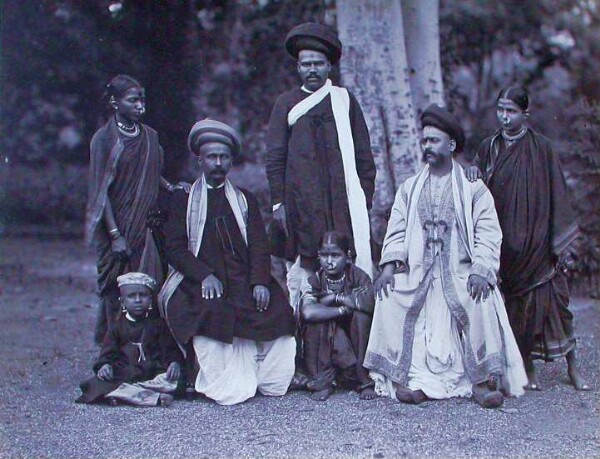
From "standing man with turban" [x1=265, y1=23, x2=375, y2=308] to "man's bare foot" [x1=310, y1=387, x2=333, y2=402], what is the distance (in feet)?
2.45

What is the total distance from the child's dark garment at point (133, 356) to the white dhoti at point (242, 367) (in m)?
0.24

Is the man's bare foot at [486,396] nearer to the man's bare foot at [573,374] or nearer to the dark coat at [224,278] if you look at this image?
the man's bare foot at [573,374]

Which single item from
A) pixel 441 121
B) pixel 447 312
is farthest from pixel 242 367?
pixel 441 121

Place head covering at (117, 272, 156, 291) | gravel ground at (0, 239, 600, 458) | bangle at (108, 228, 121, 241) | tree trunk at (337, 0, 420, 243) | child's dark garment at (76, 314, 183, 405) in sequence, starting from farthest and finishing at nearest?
tree trunk at (337, 0, 420, 243)
bangle at (108, 228, 121, 241)
head covering at (117, 272, 156, 291)
child's dark garment at (76, 314, 183, 405)
gravel ground at (0, 239, 600, 458)

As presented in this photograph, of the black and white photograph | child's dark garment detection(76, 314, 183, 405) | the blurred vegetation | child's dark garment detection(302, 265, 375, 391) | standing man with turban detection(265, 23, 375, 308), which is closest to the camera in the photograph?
the black and white photograph

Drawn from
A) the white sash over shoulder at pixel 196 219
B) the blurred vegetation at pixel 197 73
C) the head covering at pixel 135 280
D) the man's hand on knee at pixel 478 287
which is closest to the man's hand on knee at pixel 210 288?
the white sash over shoulder at pixel 196 219

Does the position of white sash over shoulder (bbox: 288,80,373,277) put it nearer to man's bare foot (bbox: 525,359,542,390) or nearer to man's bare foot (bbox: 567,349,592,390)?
man's bare foot (bbox: 525,359,542,390)

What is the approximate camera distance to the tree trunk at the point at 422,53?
9055mm

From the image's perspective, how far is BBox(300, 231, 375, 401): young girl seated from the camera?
559 cm

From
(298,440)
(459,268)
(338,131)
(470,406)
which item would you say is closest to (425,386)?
(470,406)

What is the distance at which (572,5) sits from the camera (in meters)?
16.7

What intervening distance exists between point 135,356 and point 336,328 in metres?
1.34

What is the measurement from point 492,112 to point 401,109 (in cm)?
1038

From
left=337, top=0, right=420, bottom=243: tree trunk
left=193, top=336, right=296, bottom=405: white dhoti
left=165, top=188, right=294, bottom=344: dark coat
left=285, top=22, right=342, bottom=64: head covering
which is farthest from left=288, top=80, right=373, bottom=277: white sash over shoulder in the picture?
left=337, top=0, right=420, bottom=243: tree trunk
